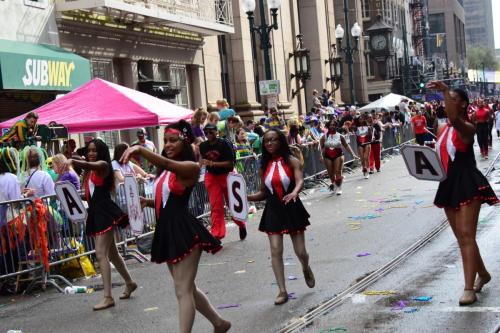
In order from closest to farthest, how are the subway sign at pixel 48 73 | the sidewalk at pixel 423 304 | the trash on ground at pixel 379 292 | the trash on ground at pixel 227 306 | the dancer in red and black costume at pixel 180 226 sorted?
the dancer in red and black costume at pixel 180 226
the sidewalk at pixel 423 304
the trash on ground at pixel 379 292
the trash on ground at pixel 227 306
the subway sign at pixel 48 73

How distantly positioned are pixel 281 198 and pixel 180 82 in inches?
752

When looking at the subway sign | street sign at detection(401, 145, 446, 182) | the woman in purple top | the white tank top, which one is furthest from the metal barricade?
the white tank top

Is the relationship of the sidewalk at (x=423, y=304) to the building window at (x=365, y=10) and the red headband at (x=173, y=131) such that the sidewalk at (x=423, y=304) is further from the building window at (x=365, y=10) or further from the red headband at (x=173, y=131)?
the building window at (x=365, y=10)

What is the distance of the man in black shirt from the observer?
498 inches

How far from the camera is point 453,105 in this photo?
25.5 feet

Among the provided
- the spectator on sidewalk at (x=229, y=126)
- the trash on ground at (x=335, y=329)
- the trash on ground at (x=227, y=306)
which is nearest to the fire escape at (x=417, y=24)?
the spectator on sidewalk at (x=229, y=126)

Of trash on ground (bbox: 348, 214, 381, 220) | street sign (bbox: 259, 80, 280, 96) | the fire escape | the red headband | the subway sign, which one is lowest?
trash on ground (bbox: 348, 214, 381, 220)

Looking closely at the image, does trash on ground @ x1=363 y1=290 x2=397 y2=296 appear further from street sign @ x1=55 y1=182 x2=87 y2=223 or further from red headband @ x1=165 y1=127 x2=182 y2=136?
street sign @ x1=55 y1=182 x2=87 y2=223

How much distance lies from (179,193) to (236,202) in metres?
2.49

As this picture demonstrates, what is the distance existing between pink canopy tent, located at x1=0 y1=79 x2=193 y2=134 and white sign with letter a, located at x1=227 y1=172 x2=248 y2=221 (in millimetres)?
5997

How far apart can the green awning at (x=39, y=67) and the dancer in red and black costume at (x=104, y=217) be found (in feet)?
25.9

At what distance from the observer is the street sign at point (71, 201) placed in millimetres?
10195

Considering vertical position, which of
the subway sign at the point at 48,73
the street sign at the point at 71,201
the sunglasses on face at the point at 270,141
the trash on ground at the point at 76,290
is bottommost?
the trash on ground at the point at 76,290

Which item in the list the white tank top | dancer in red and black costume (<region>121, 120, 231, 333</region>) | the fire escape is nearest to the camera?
dancer in red and black costume (<region>121, 120, 231, 333</region>)
